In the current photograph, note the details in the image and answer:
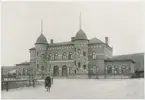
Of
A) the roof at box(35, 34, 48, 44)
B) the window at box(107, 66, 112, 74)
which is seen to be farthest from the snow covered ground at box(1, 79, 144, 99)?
the roof at box(35, 34, 48, 44)

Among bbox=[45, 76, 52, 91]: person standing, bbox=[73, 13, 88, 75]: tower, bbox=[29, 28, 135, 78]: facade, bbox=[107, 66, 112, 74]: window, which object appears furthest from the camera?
bbox=[107, 66, 112, 74]: window

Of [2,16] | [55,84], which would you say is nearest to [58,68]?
[55,84]

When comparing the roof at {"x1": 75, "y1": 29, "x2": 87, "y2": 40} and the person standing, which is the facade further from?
the person standing

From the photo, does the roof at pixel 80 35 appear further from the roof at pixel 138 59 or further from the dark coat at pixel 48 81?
the dark coat at pixel 48 81

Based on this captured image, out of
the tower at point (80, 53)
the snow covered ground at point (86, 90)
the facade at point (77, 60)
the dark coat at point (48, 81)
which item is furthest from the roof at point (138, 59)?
the dark coat at point (48, 81)

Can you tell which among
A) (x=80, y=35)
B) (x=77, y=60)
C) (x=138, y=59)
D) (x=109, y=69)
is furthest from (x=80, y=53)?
(x=138, y=59)

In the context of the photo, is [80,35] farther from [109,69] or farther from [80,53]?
[109,69]
